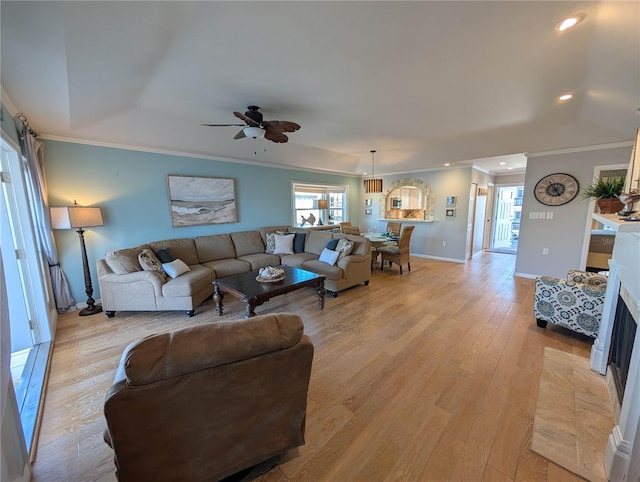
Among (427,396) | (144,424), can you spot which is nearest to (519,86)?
(427,396)

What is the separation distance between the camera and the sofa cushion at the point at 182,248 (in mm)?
4188

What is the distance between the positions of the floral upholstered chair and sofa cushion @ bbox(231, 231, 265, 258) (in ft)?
14.6

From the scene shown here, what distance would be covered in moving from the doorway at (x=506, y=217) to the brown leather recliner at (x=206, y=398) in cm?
844

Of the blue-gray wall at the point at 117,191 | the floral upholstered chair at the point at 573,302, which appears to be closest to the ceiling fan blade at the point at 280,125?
the blue-gray wall at the point at 117,191

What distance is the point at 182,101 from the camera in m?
3.01

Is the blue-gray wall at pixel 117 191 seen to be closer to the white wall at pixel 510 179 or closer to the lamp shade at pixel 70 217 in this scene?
the lamp shade at pixel 70 217

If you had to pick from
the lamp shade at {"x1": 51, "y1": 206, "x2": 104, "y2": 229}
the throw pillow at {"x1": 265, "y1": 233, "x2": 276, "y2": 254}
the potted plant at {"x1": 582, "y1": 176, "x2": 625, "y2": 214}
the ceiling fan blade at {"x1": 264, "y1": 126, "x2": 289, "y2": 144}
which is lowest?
the throw pillow at {"x1": 265, "y1": 233, "x2": 276, "y2": 254}

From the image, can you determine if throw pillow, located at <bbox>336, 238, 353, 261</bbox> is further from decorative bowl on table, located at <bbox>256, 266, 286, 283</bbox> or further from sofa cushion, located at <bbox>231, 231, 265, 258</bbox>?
sofa cushion, located at <bbox>231, 231, 265, 258</bbox>

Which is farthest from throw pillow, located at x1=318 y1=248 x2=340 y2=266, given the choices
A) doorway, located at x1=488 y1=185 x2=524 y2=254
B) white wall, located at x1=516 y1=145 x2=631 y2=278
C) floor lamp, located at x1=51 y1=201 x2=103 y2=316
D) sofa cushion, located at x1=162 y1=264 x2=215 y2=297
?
doorway, located at x1=488 y1=185 x2=524 y2=254

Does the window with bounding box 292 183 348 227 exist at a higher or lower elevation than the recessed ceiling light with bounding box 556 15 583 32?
lower

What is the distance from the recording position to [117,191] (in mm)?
3889

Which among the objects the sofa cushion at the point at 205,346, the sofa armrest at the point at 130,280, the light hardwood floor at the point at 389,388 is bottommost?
the light hardwood floor at the point at 389,388

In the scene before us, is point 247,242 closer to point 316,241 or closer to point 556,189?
point 316,241

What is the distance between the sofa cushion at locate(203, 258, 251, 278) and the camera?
414cm
